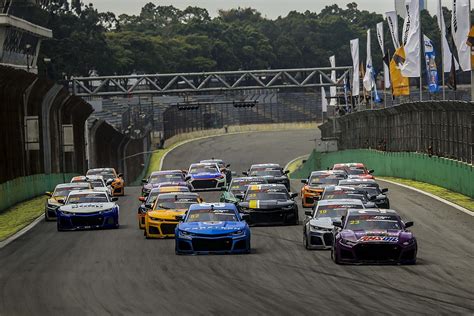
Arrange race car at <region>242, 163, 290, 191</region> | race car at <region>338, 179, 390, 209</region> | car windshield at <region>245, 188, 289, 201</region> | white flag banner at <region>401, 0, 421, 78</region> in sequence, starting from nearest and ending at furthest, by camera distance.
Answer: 1. car windshield at <region>245, 188, 289, 201</region>
2. race car at <region>338, 179, 390, 209</region>
3. race car at <region>242, 163, 290, 191</region>
4. white flag banner at <region>401, 0, 421, 78</region>

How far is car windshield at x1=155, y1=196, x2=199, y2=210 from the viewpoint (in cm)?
3416

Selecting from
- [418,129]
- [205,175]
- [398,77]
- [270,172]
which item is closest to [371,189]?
[270,172]

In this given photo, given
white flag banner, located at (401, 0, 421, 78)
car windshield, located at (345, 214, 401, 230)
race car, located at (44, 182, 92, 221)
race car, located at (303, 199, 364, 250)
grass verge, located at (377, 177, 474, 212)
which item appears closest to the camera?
car windshield, located at (345, 214, 401, 230)

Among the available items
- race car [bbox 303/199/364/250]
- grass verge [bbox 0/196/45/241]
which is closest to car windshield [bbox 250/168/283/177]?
grass verge [bbox 0/196/45/241]

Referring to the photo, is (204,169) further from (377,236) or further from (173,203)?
(377,236)

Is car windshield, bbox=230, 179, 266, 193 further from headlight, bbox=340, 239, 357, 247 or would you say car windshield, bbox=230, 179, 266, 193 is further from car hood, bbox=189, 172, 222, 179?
headlight, bbox=340, 239, 357, 247

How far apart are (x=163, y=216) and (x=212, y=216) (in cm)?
409

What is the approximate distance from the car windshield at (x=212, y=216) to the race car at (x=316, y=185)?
576 inches

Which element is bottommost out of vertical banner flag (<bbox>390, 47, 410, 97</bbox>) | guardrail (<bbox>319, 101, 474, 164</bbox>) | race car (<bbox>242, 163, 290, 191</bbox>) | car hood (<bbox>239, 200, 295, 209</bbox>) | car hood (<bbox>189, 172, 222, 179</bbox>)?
car hood (<bbox>189, 172, 222, 179</bbox>)

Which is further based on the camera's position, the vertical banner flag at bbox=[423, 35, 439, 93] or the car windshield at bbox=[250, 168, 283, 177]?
the vertical banner flag at bbox=[423, 35, 439, 93]

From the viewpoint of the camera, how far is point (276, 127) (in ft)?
553

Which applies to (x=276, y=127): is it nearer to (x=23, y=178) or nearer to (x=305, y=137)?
(x=305, y=137)

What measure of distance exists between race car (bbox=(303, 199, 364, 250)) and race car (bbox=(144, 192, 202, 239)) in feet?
14.5

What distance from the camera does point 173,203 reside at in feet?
113
